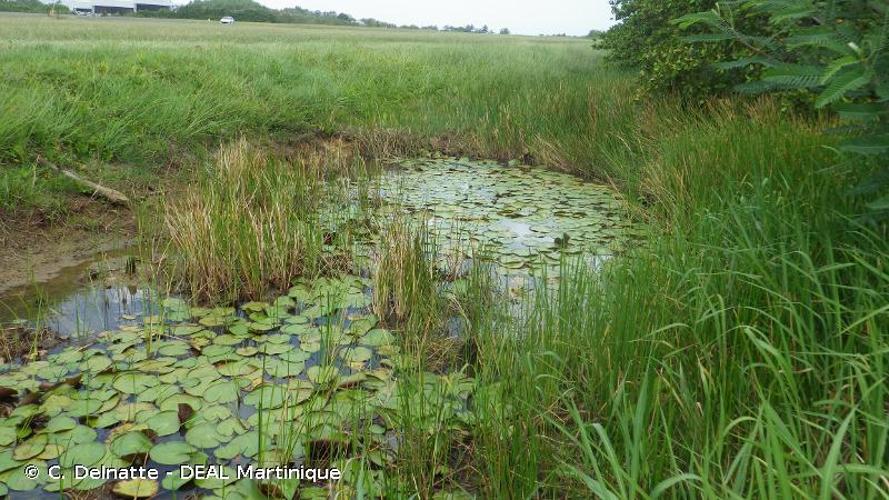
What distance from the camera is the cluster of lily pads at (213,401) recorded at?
2078 mm

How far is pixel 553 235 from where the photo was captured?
466 cm

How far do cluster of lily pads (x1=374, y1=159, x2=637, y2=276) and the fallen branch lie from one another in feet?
6.93

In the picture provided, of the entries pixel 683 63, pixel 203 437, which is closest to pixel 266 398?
pixel 203 437

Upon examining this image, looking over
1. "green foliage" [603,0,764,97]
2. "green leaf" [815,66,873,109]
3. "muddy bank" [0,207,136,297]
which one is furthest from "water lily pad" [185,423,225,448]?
"green foliage" [603,0,764,97]

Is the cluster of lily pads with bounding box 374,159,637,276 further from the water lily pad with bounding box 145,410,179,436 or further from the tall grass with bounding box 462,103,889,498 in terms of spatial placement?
the water lily pad with bounding box 145,410,179,436

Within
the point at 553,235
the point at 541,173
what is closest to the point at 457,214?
the point at 553,235

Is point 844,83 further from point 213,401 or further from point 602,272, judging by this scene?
point 213,401

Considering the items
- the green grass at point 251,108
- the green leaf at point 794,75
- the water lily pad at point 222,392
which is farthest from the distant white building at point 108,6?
the green leaf at point 794,75

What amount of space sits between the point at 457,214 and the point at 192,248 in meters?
2.16

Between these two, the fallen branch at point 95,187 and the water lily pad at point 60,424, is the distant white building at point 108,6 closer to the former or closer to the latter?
the fallen branch at point 95,187

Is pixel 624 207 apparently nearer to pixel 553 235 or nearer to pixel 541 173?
pixel 553 235

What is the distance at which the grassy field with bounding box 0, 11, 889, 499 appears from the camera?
1764mm

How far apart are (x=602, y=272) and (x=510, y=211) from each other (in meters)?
2.35

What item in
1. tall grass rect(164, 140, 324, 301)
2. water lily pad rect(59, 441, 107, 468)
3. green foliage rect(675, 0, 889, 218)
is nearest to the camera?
green foliage rect(675, 0, 889, 218)
